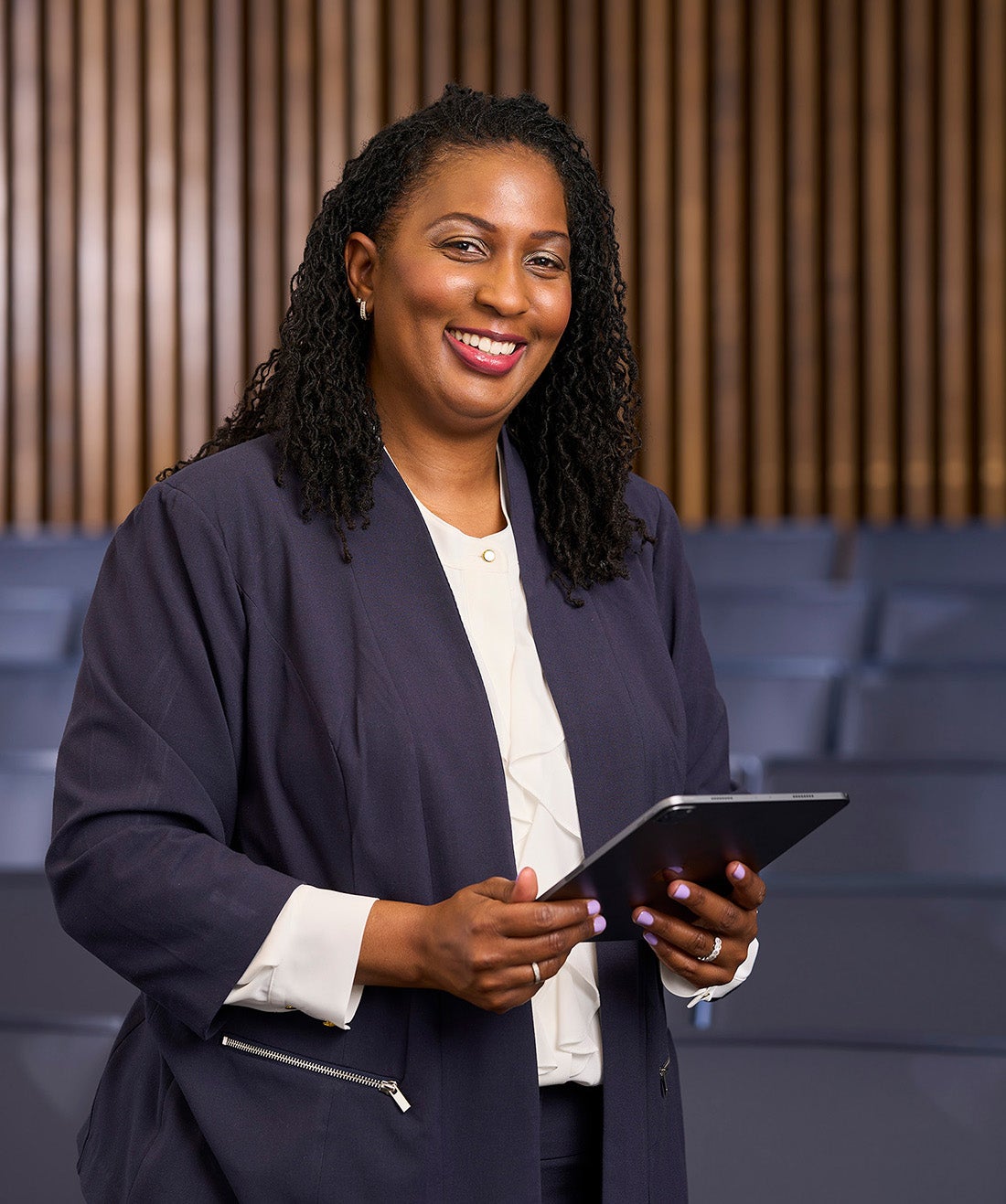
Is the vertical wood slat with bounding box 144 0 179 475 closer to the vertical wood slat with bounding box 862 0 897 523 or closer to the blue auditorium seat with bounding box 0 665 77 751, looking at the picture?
the blue auditorium seat with bounding box 0 665 77 751

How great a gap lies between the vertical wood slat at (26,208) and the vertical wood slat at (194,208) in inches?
17.8

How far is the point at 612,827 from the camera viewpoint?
0.99 metres

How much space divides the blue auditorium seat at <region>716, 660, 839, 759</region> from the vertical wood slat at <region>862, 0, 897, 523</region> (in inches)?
69.5

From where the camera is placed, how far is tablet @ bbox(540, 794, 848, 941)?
0.81 metres

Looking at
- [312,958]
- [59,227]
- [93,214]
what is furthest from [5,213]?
[312,958]

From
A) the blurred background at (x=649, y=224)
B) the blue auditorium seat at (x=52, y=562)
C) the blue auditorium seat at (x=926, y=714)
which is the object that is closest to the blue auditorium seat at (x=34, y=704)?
the blue auditorium seat at (x=52, y=562)

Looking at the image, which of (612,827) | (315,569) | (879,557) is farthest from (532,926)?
(879,557)

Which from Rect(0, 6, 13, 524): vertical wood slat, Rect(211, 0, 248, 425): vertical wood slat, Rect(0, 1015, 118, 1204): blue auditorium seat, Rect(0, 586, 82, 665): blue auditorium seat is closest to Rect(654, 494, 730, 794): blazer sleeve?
Rect(0, 1015, 118, 1204): blue auditorium seat

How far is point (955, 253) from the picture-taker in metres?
4.17

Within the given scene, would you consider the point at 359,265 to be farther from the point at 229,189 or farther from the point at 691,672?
the point at 229,189

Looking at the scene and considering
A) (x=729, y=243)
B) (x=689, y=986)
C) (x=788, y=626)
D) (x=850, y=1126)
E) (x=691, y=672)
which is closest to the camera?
(x=689, y=986)

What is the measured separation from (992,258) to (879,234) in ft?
1.14

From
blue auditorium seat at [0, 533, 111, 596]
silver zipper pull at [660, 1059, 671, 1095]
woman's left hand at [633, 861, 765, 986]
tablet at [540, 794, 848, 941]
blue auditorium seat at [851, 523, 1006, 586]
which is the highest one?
tablet at [540, 794, 848, 941]

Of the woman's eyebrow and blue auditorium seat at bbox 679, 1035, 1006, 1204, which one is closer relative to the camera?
the woman's eyebrow
